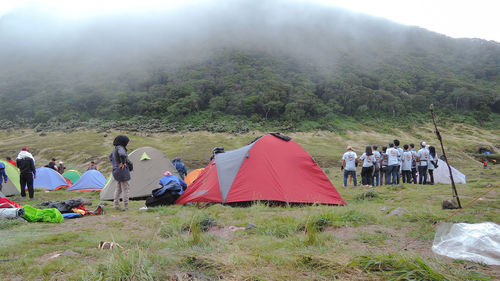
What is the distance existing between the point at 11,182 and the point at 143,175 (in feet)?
18.7

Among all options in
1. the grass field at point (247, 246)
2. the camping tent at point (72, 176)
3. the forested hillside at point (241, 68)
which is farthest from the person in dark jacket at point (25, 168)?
the forested hillside at point (241, 68)

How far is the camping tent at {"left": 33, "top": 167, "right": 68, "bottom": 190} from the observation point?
12839mm

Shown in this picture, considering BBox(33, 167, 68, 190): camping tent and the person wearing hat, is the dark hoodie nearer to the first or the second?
BBox(33, 167, 68, 190): camping tent

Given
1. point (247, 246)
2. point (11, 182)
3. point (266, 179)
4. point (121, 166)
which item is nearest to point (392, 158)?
point (266, 179)

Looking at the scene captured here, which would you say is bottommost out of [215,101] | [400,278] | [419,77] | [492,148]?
[492,148]

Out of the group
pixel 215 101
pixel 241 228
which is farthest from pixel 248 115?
pixel 241 228

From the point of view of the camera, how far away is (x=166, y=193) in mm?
7375

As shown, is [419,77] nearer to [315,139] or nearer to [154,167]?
[315,139]

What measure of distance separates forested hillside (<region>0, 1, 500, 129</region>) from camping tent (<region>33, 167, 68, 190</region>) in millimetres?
38080

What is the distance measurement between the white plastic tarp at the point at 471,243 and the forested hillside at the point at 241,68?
46.5 m

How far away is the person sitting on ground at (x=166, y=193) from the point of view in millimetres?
7230

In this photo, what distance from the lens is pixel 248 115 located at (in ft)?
177

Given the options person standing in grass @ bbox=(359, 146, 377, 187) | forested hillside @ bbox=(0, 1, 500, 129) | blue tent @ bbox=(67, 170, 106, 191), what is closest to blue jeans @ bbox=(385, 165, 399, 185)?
person standing in grass @ bbox=(359, 146, 377, 187)

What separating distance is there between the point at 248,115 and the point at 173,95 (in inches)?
791
